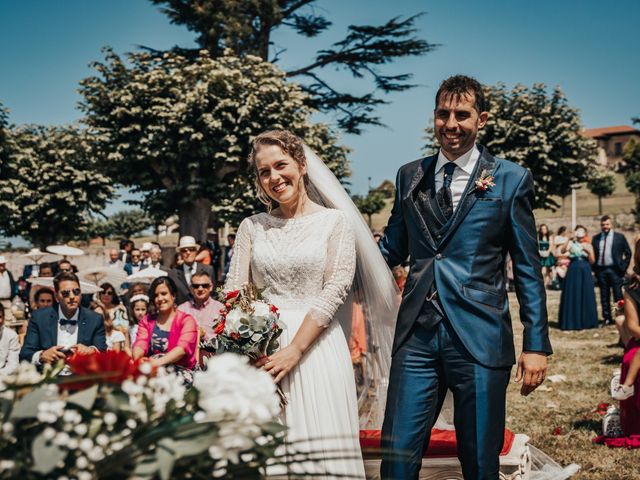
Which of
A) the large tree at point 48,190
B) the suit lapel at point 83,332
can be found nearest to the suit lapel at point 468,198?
the suit lapel at point 83,332

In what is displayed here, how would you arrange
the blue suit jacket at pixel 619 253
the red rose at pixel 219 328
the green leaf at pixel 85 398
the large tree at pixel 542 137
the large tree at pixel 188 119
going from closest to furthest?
1. the green leaf at pixel 85 398
2. the red rose at pixel 219 328
3. the blue suit jacket at pixel 619 253
4. the large tree at pixel 188 119
5. the large tree at pixel 542 137

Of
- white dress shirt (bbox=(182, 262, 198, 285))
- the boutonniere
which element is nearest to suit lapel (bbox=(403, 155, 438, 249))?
the boutonniere

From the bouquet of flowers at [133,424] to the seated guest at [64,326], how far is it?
516 cm

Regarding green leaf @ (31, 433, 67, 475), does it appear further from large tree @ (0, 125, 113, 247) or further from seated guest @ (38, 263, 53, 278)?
large tree @ (0, 125, 113, 247)

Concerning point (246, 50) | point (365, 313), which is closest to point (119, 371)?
point (365, 313)

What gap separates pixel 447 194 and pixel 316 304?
2.75ft

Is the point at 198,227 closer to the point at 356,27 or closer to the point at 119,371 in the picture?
the point at 356,27

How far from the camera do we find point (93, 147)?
1977 cm

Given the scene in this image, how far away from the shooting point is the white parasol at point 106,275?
41.8 ft

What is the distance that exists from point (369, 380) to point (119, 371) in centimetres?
310

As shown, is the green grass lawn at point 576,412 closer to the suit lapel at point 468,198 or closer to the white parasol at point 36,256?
the suit lapel at point 468,198

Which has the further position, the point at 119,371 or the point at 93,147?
the point at 93,147

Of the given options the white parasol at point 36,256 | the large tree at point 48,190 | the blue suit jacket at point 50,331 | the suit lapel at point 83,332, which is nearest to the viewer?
the blue suit jacket at point 50,331

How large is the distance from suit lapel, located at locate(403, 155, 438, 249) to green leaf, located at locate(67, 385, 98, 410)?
209 cm
